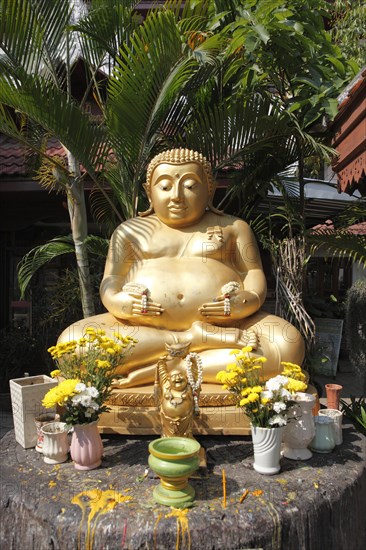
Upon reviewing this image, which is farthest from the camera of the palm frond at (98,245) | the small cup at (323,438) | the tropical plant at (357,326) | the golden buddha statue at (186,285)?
the tropical plant at (357,326)

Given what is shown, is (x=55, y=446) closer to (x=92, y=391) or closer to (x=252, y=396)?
(x=92, y=391)

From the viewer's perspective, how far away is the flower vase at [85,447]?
2.35 m

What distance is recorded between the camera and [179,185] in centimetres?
348

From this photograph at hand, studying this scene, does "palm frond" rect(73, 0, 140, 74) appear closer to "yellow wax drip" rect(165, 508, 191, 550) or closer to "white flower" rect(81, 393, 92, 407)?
"white flower" rect(81, 393, 92, 407)

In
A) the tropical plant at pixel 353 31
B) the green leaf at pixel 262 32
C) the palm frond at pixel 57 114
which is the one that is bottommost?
the palm frond at pixel 57 114

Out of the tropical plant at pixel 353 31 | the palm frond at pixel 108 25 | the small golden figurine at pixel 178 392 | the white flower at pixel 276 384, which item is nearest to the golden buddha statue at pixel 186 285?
the small golden figurine at pixel 178 392

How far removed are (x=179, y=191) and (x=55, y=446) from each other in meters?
2.02

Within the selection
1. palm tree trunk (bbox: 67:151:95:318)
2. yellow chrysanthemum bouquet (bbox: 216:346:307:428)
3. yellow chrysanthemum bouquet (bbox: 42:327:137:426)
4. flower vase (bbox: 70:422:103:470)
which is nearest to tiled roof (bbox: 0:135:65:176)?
palm tree trunk (bbox: 67:151:95:318)

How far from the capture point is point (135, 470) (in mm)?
2367

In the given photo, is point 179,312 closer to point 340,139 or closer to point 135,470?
point 135,470

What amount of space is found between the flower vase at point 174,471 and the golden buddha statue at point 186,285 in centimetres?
89

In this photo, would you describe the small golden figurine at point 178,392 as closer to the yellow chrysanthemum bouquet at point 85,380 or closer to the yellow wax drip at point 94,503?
the yellow chrysanthemum bouquet at point 85,380

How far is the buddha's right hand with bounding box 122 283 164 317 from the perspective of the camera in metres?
3.12

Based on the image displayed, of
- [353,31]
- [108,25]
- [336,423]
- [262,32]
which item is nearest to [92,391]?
[336,423]
